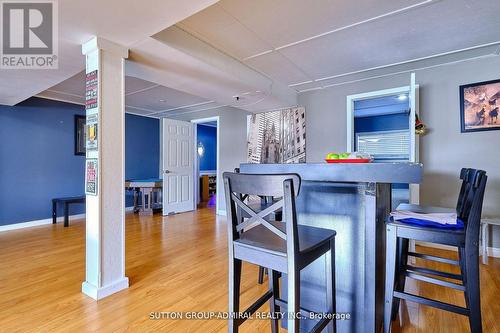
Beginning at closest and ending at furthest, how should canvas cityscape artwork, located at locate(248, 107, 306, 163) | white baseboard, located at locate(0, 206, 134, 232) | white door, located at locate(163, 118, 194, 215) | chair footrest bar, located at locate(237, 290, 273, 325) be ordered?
chair footrest bar, located at locate(237, 290, 273, 325)
white baseboard, located at locate(0, 206, 134, 232)
canvas cityscape artwork, located at locate(248, 107, 306, 163)
white door, located at locate(163, 118, 194, 215)

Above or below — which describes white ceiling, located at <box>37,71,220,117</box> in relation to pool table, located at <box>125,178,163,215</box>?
above

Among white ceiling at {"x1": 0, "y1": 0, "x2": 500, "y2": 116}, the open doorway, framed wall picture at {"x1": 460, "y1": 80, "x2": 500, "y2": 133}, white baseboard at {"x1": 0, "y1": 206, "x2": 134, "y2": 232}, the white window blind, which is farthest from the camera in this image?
the open doorway

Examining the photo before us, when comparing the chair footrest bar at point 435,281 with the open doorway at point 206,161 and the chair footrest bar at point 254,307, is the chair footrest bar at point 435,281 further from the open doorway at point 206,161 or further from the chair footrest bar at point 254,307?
the open doorway at point 206,161

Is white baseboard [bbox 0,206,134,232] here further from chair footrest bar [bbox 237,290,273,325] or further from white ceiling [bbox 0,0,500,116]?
chair footrest bar [bbox 237,290,273,325]

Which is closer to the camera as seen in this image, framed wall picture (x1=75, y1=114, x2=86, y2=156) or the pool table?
framed wall picture (x1=75, y1=114, x2=86, y2=156)

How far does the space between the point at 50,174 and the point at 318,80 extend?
16.2 ft

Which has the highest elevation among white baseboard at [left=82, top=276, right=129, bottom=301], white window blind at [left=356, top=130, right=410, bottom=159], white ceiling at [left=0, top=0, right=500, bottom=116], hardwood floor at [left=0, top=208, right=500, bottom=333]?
white ceiling at [left=0, top=0, right=500, bottom=116]

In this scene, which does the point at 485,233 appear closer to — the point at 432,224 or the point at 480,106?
the point at 480,106

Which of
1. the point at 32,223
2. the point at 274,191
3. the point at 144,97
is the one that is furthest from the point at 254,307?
the point at 32,223

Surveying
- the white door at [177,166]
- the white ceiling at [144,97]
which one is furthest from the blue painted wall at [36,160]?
the white door at [177,166]

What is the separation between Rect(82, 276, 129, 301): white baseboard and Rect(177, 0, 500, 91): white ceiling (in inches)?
91.7

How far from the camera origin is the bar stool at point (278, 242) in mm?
975

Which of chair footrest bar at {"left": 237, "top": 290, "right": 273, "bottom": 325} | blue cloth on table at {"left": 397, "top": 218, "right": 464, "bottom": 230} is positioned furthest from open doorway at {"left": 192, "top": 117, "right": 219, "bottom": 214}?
blue cloth on table at {"left": 397, "top": 218, "right": 464, "bottom": 230}

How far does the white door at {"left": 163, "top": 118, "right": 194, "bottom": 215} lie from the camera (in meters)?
5.20
